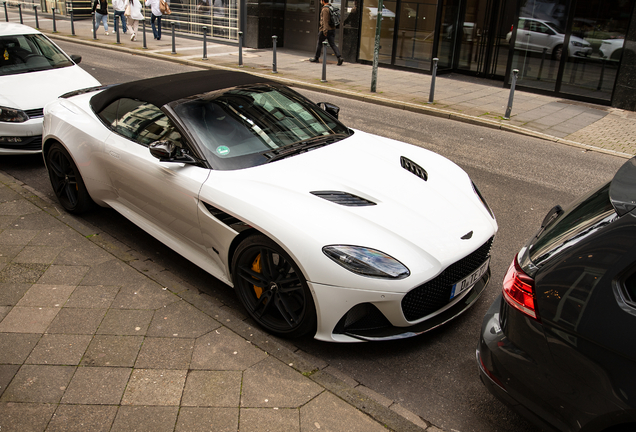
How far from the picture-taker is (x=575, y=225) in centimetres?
265

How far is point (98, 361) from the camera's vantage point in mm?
3363

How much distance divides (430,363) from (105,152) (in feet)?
10.9

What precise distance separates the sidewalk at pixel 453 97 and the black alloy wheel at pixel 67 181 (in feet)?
25.2

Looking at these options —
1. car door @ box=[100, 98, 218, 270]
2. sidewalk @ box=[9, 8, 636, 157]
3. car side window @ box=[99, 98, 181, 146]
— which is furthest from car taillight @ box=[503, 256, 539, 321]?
sidewalk @ box=[9, 8, 636, 157]

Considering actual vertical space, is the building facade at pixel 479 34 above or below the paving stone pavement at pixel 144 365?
above

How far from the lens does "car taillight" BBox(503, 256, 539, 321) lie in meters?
2.59

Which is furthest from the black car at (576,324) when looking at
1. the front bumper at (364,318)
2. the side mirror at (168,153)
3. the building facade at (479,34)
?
the building facade at (479,34)

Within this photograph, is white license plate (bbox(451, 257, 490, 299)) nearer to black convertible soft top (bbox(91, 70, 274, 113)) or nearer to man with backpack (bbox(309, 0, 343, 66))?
black convertible soft top (bbox(91, 70, 274, 113))

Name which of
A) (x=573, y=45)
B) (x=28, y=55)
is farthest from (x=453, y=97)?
(x=28, y=55)

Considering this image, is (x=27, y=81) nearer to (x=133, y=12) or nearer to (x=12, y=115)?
(x=12, y=115)

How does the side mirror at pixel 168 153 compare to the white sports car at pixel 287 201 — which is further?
the side mirror at pixel 168 153

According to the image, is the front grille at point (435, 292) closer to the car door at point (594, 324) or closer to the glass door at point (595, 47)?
the car door at point (594, 324)

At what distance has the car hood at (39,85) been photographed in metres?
7.00

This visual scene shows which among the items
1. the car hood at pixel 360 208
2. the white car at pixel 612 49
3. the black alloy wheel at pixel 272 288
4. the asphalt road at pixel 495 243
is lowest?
the asphalt road at pixel 495 243
